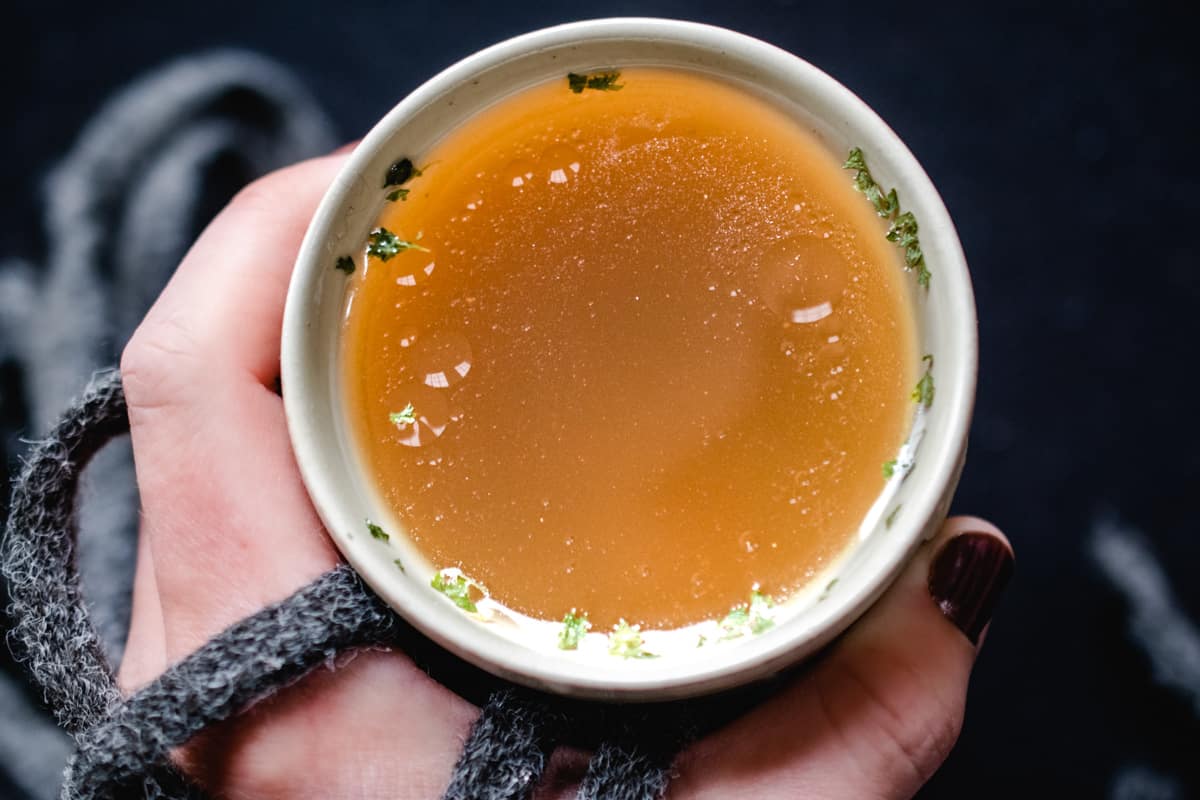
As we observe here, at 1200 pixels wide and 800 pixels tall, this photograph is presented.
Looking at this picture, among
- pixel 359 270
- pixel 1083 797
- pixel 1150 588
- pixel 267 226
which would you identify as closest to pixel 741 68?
pixel 359 270

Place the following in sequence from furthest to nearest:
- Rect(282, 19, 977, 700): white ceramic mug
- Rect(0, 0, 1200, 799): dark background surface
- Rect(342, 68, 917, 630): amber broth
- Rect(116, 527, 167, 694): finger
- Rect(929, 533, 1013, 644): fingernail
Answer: Rect(0, 0, 1200, 799): dark background surface
Rect(116, 527, 167, 694): finger
Rect(929, 533, 1013, 644): fingernail
Rect(342, 68, 917, 630): amber broth
Rect(282, 19, 977, 700): white ceramic mug

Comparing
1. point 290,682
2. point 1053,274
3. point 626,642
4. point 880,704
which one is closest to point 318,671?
point 290,682

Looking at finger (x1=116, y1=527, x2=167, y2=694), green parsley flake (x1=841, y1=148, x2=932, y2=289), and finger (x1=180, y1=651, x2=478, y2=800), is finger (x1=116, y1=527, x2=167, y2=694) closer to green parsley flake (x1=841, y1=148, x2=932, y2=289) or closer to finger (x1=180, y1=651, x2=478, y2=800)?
finger (x1=180, y1=651, x2=478, y2=800)

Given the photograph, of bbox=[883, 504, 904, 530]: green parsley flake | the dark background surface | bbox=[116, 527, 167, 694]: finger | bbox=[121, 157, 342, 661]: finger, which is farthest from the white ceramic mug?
the dark background surface

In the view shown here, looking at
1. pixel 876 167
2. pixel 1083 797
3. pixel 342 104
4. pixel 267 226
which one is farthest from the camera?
pixel 342 104

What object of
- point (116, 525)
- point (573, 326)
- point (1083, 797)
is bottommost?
point (1083, 797)

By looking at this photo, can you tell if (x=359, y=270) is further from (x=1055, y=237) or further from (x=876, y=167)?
(x=1055, y=237)

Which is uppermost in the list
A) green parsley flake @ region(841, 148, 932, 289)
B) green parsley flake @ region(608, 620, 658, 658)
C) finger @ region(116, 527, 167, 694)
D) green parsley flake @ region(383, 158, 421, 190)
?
green parsley flake @ region(383, 158, 421, 190)

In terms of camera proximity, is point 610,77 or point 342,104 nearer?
point 610,77
